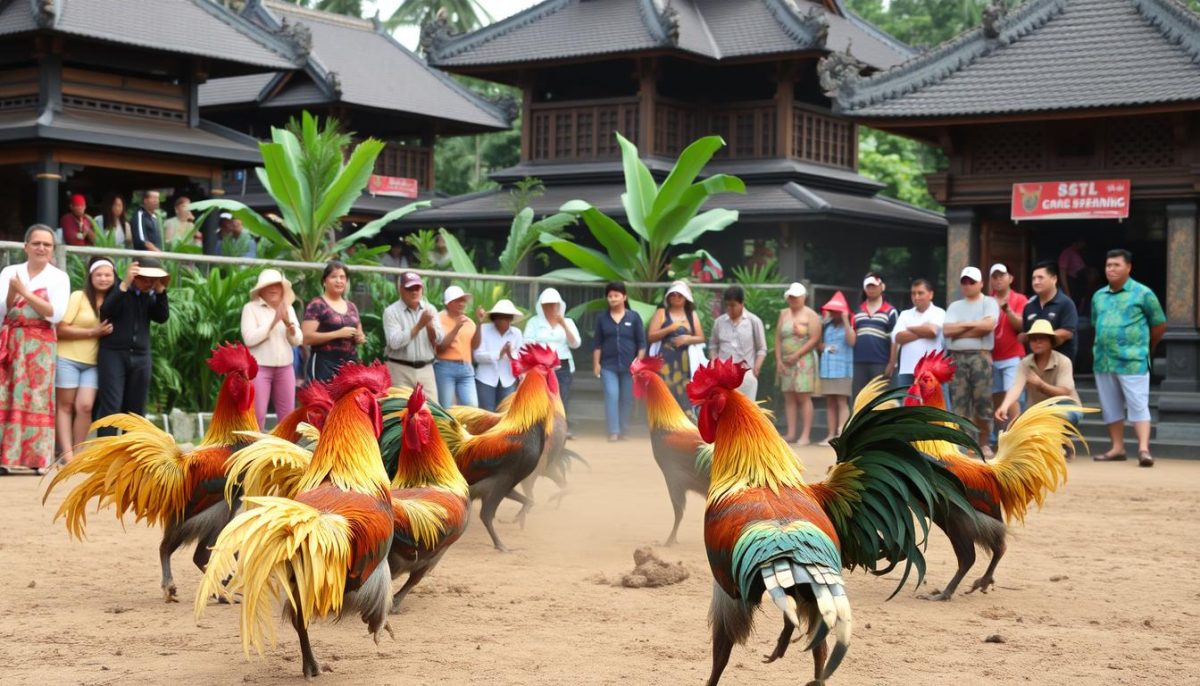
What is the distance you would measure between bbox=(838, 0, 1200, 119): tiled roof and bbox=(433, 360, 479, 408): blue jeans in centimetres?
883

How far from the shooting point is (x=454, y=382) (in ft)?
44.5

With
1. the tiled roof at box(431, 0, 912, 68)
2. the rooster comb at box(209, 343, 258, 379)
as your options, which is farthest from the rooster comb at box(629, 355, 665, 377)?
the tiled roof at box(431, 0, 912, 68)

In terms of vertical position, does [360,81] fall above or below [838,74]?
above

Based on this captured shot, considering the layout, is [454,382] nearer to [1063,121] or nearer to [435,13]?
[1063,121]

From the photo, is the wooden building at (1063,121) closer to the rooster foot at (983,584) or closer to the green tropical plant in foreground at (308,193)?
the green tropical plant in foreground at (308,193)

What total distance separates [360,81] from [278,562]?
90.3 ft

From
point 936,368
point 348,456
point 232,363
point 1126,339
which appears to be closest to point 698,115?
point 1126,339

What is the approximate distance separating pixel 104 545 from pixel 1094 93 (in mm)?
14298

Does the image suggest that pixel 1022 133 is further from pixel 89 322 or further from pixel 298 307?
pixel 89 322

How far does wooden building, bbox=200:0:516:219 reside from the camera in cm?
3034

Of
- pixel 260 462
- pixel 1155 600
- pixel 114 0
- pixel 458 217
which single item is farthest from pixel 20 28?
pixel 1155 600

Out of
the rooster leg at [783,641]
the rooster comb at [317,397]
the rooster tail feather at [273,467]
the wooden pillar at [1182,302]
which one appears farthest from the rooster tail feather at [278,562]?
the wooden pillar at [1182,302]

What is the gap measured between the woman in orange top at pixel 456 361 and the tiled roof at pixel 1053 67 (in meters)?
8.67

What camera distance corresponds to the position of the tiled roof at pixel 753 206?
2331 centimetres
